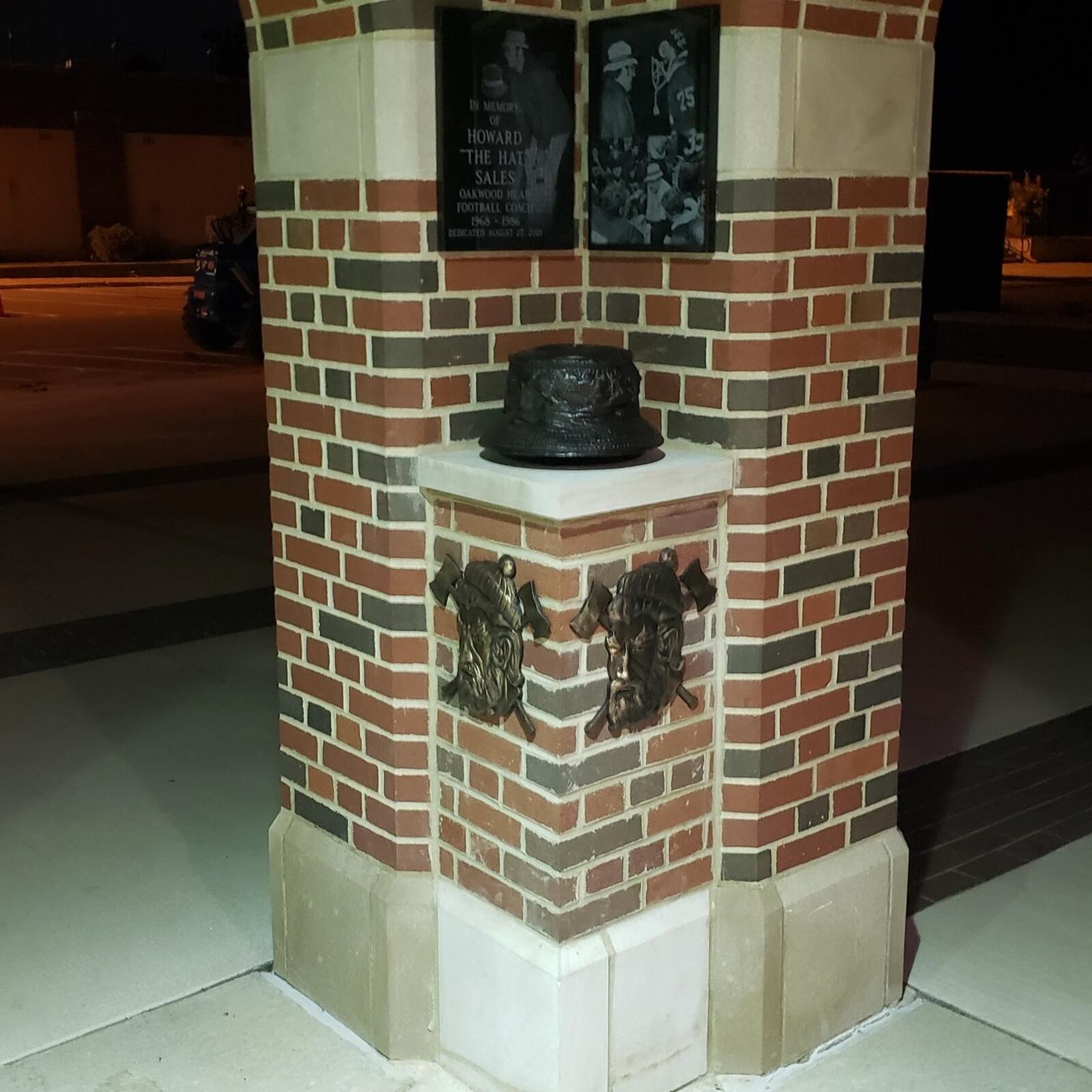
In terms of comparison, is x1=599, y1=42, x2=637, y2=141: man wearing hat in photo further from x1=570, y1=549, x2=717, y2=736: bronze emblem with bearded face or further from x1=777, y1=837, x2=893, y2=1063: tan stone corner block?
x1=777, y1=837, x2=893, y2=1063: tan stone corner block

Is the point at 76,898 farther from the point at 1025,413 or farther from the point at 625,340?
the point at 1025,413

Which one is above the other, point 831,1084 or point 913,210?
point 913,210

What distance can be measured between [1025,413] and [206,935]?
11.2 meters

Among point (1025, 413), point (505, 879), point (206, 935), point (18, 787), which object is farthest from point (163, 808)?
point (1025, 413)

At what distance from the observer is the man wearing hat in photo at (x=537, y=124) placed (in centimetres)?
289

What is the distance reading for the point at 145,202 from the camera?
40.2 meters

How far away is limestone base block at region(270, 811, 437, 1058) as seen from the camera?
123 inches

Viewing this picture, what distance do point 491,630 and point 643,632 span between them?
30cm

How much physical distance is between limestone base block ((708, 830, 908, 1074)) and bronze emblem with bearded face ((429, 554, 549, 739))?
Answer: 27.3 inches

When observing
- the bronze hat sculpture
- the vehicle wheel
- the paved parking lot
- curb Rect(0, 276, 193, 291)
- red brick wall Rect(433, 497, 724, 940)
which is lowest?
curb Rect(0, 276, 193, 291)

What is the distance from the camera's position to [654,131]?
2896 millimetres

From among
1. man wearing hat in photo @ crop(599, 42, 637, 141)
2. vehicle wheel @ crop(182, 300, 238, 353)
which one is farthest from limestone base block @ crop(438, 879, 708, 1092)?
vehicle wheel @ crop(182, 300, 238, 353)

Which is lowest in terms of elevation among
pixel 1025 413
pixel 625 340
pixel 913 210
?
pixel 1025 413

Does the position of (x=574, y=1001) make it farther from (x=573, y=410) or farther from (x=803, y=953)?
(x=573, y=410)
